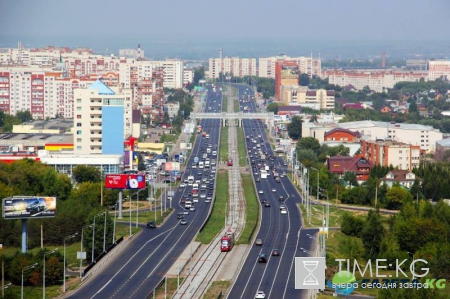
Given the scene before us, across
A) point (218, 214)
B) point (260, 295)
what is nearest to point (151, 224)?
point (218, 214)

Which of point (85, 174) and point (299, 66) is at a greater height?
point (299, 66)

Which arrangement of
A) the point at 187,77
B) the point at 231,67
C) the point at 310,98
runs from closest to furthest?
the point at 310,98 → the point at 187,77 → the point at 231,67

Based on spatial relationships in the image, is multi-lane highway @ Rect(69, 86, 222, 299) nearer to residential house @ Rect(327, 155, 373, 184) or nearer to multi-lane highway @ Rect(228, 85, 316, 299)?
multi-lane highway @ Rect(228, 85, 316, 299)

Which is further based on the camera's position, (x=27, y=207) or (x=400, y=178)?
(x=400, y=178)

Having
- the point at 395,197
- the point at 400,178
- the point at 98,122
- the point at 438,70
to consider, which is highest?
the point at 438,70

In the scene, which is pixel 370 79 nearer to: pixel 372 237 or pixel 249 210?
pixel 249 210

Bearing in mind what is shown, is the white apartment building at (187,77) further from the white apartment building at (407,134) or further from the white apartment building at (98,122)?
the white apartment building at (98,122)

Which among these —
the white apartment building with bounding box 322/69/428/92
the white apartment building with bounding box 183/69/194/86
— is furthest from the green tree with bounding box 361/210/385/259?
the white apartment building with bounding box 322/69/428/92
